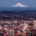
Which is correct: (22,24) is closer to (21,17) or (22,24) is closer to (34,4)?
(21,17)

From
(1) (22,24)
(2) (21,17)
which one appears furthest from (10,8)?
(1) (22,24)

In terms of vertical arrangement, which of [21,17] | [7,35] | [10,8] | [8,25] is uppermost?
[10,8]

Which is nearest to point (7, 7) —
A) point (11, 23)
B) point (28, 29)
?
point (11, 23)

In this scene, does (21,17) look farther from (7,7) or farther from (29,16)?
(7,7)

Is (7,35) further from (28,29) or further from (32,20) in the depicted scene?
(32,20)

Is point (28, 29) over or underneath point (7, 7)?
underneath

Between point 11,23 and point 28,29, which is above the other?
point 11,23

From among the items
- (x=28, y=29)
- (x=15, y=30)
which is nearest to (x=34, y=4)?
(x=28, y=29)
